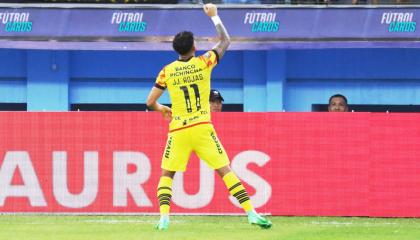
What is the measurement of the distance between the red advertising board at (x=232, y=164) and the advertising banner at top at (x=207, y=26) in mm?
7829

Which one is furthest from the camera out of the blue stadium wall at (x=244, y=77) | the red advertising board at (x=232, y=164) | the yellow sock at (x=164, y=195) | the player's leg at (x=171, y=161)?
the blue stadium wall at (x=244, y=77)

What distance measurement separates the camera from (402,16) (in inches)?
976

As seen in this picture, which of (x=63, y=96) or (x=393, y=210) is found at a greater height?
(x=63, y=96)

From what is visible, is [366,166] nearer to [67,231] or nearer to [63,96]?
[67,231]

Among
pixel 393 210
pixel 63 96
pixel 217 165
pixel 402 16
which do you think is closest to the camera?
pixel 217 165

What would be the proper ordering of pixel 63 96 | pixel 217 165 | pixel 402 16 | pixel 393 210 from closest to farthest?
pixel 217 165, pixel 393 210, pixel 402 16, pixel 63 96

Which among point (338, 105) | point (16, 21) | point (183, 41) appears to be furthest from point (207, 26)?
point (183, 41)

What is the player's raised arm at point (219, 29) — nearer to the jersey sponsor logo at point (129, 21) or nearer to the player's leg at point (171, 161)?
the player's leg at point (171, 161)

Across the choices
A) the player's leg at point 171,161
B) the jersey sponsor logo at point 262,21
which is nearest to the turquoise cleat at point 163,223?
the player's leg at point 171,161

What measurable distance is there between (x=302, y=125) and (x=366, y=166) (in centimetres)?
102

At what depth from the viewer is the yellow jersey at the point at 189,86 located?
13086 mm

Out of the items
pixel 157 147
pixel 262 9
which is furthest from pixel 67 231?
pixel 262 9

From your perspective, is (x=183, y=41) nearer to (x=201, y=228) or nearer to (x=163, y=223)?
(x=163, y=223)

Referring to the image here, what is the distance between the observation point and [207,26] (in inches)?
997
